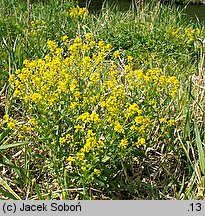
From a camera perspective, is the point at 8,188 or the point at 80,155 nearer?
the point at 80,155

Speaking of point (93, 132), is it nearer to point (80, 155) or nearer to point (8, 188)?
point (80, 155)

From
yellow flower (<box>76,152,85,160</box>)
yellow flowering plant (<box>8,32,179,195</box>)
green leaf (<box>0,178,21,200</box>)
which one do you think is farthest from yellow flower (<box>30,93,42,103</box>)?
green leaf (<box>0,178,21,200</box>)

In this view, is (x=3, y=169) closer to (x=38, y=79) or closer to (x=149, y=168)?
(x=38, y=79)

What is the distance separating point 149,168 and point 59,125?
0.73 metres

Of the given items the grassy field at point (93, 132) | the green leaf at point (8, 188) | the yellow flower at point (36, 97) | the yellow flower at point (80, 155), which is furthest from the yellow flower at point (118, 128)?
the green leaf at point (8, 188)

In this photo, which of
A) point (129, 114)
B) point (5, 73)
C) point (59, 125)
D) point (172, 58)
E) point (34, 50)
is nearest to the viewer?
point (129, 114)

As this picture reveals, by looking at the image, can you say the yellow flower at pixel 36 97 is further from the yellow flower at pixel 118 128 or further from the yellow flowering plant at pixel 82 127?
the yellow flower at pixel 118 128

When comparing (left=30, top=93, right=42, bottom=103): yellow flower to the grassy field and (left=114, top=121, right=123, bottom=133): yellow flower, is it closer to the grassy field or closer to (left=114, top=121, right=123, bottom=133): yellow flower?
the grassy field

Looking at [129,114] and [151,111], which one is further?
[151,111]

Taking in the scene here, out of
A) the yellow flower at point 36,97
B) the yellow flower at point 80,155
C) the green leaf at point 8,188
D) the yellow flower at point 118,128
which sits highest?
the yellow flower at point 36,97

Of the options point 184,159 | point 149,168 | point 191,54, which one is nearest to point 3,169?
point 149,168

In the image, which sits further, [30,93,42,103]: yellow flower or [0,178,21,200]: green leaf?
[0,178,21,200]: green leaf

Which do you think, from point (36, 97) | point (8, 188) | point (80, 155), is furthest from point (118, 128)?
point (8, 188)

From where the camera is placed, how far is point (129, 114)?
228 cm
